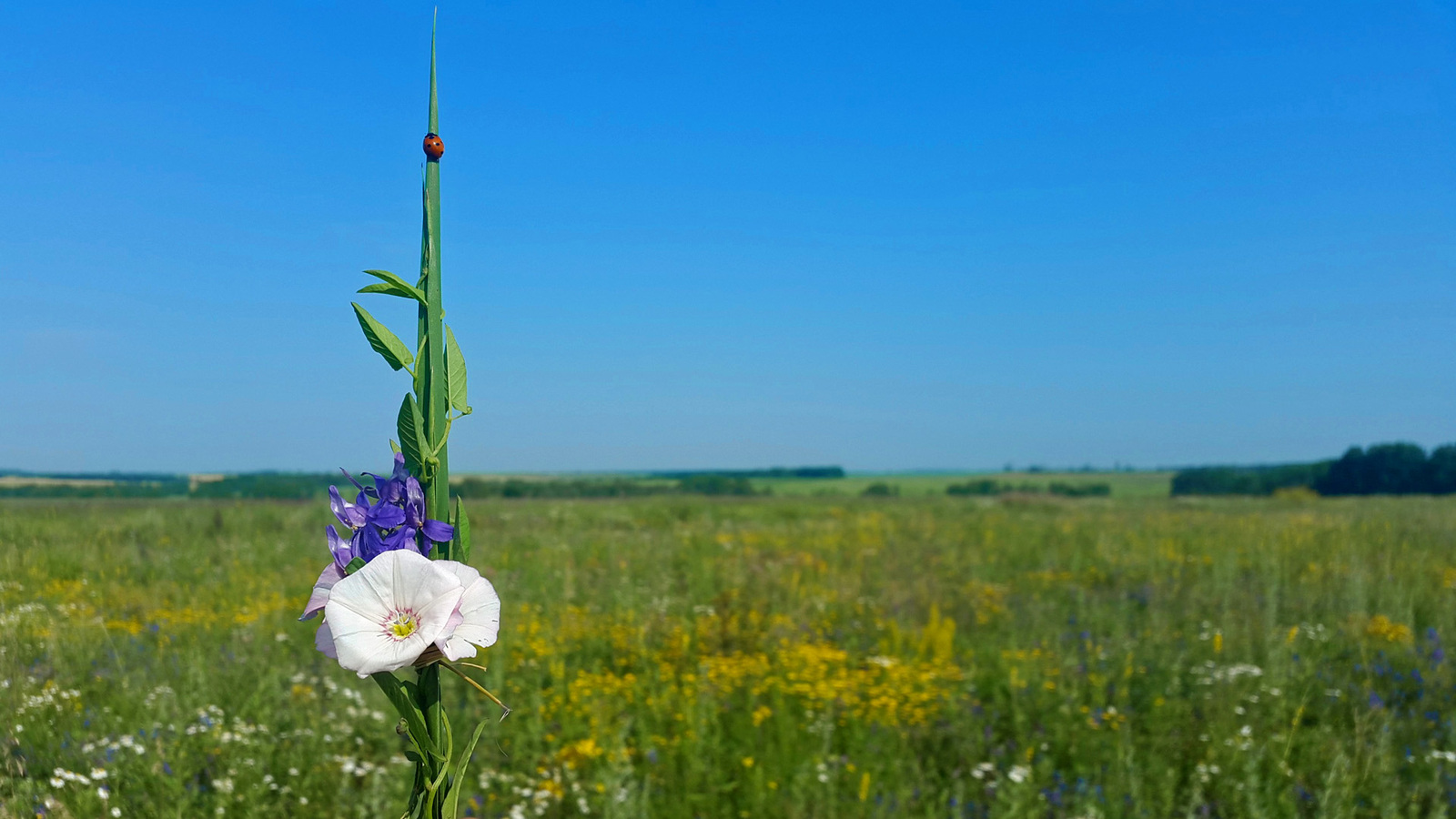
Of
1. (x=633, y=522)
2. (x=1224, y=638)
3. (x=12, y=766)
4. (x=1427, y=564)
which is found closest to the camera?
(x=12, y=766)

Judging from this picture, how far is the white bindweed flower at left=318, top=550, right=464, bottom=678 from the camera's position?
736mm

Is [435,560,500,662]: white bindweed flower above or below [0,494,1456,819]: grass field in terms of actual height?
above

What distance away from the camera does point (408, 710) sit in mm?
805

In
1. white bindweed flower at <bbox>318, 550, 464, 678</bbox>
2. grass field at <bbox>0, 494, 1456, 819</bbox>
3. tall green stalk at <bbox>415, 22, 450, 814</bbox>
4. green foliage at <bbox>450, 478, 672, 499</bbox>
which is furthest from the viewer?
green foliage at <bbox>450, 478, 672, 499</bbox>

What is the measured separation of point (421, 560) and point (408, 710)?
0.18m

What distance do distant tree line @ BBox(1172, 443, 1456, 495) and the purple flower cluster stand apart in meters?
38.1

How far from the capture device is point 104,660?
4.11m

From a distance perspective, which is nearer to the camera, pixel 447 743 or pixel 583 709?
pixel 447 743

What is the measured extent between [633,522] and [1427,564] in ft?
38.7

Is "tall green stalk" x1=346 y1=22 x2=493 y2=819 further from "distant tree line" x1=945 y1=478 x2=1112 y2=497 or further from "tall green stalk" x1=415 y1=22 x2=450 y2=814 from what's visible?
"distant tree line" x1=945 y1=478 x2=1112 y2=497

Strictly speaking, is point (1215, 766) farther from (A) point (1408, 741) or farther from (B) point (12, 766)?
(B) point (12, 766)

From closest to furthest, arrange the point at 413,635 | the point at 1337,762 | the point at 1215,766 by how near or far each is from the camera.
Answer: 1. the point at 413,635
2. the point at 1337,762
3. the point at 1215,766

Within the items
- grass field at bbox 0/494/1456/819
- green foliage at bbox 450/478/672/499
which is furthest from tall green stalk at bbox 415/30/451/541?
green foliage at bbox 450/478/672/499

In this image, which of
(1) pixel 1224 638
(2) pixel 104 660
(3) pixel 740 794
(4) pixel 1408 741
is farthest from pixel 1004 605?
(2) pixel 104 660
